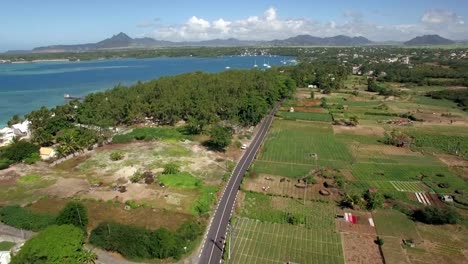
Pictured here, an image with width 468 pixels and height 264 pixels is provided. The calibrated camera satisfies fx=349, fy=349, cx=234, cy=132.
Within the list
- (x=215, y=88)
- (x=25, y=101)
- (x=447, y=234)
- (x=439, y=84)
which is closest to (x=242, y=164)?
(x=447, y=234)

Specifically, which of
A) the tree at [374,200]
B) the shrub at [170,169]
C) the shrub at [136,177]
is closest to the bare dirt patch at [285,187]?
the tree at [374,200]

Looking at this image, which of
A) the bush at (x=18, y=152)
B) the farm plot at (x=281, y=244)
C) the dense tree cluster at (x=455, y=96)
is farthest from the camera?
the dense tree cluster at (x=455, y=96)

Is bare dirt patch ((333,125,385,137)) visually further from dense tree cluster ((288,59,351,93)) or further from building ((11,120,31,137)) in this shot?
building ((11,120,31,137))

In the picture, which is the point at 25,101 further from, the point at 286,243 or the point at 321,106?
the point at 286,243

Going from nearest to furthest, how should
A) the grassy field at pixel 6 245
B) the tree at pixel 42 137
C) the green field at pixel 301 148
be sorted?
the grassy field at pixel 6 245
the green field at pixel 301 148
the tree at pixel 42 137

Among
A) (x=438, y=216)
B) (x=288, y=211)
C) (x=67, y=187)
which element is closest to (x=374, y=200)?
(x=438, y=216)

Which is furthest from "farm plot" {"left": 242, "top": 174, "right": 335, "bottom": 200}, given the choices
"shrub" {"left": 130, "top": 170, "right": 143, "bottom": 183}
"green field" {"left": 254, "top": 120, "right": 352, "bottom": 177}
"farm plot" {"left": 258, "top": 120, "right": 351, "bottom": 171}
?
"shrub" {"left": 130, "top": 170, "right": 143, "bottom": 183}

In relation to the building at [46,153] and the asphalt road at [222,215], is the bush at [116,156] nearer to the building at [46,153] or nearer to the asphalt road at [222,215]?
the building at [46,153]
